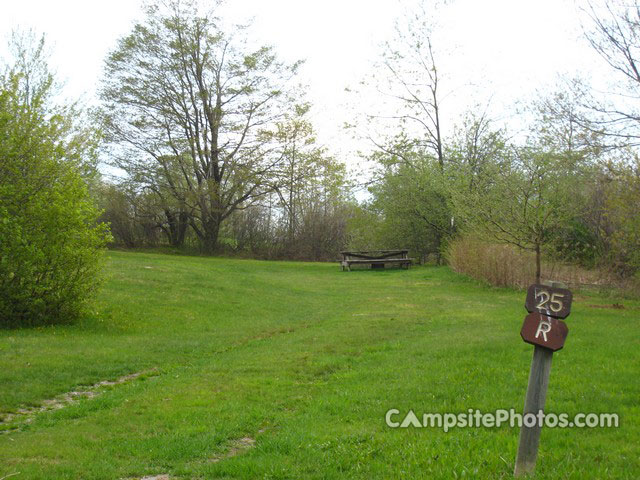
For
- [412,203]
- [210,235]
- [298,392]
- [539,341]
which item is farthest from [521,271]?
[210,235]

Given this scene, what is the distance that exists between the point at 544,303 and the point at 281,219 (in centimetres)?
4031

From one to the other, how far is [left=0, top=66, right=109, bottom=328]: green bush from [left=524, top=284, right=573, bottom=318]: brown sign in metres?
10.9

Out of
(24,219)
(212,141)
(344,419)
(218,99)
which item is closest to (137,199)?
(212,141)

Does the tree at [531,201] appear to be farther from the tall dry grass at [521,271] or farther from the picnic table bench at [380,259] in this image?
the picnic table bench at [380,259]

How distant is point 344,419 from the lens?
5.46 meters

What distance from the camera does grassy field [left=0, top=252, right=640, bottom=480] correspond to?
Answer: 4.31 meters

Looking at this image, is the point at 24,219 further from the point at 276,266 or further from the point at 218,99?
the point at 218,99

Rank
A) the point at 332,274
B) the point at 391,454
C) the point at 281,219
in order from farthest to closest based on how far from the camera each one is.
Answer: the point at 281,219, the point at 332,274, the point at 391,454

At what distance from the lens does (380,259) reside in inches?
1260

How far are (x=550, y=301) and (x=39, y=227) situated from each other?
11447 mm

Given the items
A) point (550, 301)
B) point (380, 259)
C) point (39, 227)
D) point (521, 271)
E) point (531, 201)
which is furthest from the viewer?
point (380, 259)

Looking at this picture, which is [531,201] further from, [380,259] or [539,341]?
[539,341]

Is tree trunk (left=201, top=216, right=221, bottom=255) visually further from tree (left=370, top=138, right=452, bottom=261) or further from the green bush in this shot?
the green bush

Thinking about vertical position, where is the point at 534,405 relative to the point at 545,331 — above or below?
below
